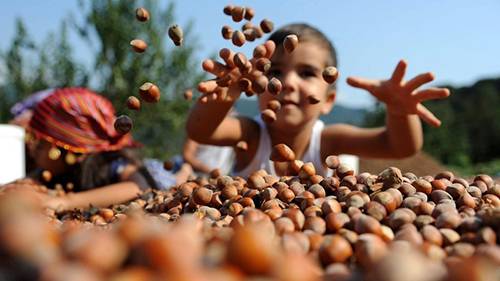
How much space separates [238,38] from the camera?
1620 millimetres

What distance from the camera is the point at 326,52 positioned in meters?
2.71

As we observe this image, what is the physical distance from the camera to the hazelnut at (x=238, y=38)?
162cm

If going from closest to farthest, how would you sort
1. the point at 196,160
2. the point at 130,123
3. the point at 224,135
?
the point at 130,123 < the point at 224,135 < the point at 196,160

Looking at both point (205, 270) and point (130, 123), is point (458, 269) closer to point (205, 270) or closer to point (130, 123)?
point (205, 270)

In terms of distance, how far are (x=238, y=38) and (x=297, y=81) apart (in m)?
0.90

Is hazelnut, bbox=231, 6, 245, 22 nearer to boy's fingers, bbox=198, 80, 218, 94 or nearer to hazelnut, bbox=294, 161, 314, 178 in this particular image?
boy's fingers, bbox=198, 80, 218, 94

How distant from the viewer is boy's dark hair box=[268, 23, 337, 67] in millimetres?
2627

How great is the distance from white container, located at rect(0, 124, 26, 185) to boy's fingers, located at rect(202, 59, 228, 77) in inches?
88.7

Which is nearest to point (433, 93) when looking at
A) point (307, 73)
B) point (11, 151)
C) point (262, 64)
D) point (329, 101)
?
point (307, 73)

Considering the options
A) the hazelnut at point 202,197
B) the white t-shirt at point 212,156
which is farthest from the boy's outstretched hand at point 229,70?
the white t-shirt at point 212,156

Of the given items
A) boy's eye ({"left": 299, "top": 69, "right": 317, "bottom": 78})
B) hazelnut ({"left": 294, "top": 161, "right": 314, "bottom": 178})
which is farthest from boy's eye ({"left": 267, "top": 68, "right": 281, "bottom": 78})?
hazelnut ({"left": 294, "top": 161, "right": 314, "bottom": 178})

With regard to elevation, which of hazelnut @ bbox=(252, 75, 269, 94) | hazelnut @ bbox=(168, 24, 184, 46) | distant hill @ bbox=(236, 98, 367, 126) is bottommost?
distant hill @ bbox=(236, 98, 367, 126)

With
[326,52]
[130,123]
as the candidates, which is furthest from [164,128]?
[130,123]

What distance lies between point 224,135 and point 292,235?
5.50 ft
